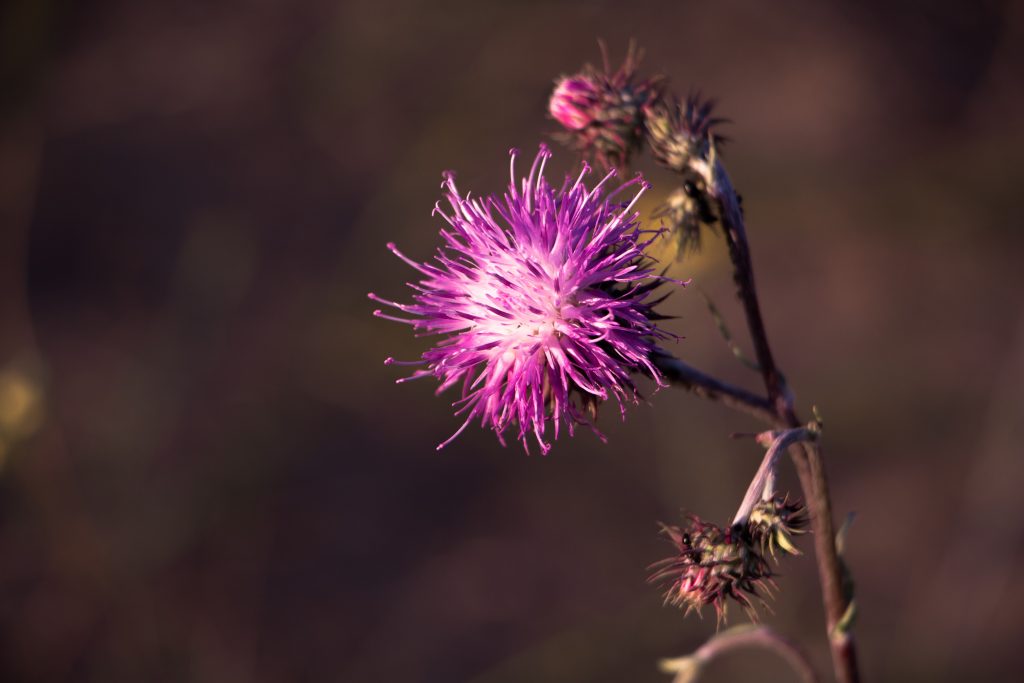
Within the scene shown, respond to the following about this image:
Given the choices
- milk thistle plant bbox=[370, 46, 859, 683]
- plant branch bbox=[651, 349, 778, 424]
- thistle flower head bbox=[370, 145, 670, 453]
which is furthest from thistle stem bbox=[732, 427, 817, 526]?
thistle flower head bbox=[370, 145, 670, 453]

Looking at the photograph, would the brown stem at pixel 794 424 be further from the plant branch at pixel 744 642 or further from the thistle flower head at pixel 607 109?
the thistle flower head at pixel 607 109

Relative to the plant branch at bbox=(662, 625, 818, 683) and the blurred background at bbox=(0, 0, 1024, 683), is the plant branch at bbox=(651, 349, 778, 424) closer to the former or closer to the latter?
the plant branch at bbox=(662, 625, 818, 683)

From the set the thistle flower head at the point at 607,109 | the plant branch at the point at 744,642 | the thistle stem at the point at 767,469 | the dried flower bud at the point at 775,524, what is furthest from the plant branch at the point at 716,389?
the thistle flower head at the point at 607,109

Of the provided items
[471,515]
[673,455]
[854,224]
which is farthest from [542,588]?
[854,224]

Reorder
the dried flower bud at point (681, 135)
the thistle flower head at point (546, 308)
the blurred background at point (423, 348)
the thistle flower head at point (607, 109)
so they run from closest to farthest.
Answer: the thistle flower head at point (546, 308) → the dried flower bud at point (681, 135) → the thistle flower head at point (607, 109) → the blurred background at point (423, 348)

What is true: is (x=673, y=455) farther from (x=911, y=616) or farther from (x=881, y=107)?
(x=881, y=107)

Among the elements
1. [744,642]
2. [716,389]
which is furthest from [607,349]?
[744,642]

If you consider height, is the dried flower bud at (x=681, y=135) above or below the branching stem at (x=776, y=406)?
above

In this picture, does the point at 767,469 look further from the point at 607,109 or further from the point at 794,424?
the point at 607,109
